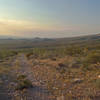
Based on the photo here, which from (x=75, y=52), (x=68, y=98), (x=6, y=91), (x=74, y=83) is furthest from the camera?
(x=75, y=52)

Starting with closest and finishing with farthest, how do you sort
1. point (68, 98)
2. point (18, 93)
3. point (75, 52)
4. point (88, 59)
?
point (68, 98), point (18, 93), point (88, 59), point (75, 52)

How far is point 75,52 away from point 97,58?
10.6 metres

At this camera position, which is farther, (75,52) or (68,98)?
(75,52)

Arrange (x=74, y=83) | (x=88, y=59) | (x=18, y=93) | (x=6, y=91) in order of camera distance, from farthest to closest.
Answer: (x=88, y=59) < (x=74, y=83) < (x=6, y=91) < (x=18, y=93)

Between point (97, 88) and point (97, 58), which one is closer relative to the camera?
point (97, 88)

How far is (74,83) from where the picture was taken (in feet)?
30.6

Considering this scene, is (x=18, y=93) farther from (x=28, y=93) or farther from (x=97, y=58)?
(x=97, y=58)

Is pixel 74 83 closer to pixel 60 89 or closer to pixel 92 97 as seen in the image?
pixel 60 89

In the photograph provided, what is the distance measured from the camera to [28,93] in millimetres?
7605

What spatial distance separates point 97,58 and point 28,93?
11.7 metres

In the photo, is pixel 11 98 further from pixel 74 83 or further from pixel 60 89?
pixel 74 83

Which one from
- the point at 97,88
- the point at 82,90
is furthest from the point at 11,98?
the point at 97,88

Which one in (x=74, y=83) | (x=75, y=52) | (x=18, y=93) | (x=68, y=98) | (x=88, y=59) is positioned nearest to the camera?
(x=68, y=98)

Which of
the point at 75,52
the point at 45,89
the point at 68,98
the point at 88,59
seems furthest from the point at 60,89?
the point at 75,52
